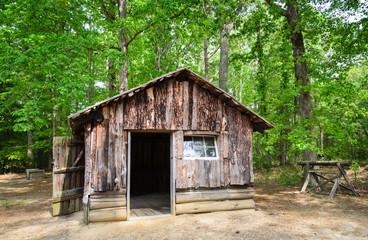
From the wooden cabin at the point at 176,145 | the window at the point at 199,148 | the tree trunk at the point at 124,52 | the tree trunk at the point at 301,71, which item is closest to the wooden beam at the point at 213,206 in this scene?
the wooden cabin at the point at 176,145

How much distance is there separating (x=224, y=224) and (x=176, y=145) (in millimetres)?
2679

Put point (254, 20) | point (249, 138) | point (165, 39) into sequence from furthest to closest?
point (165, 39) < point (254, 20) < point (249, 138)

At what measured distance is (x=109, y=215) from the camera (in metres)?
6.72

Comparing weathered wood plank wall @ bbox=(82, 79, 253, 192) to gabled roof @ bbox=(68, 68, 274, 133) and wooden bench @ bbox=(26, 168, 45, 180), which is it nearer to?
gabled roof @ bbox=(68, 68, 274, 133)

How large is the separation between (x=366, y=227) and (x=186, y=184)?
4.99 meters

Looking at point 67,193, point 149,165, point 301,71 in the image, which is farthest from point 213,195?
point 301,71

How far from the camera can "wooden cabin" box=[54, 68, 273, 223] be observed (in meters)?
6.82

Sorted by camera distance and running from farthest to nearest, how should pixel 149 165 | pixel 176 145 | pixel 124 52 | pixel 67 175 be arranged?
pixel 124 52
pixel 149 165
pixel 67 175
pixel 176 145

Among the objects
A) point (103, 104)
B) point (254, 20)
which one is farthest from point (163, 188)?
point (254, 20)

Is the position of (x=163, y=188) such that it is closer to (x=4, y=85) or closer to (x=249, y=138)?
(x=249, y=138)

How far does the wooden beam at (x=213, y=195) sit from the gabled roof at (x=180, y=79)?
7.85 ft

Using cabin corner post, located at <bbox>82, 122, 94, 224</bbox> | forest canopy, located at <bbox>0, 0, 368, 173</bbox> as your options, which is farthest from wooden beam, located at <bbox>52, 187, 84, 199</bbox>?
forest canopy, located at <bbox>0, 0, 368, 173</bbox>

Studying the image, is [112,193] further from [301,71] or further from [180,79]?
[301,71]

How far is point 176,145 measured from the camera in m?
7.53
